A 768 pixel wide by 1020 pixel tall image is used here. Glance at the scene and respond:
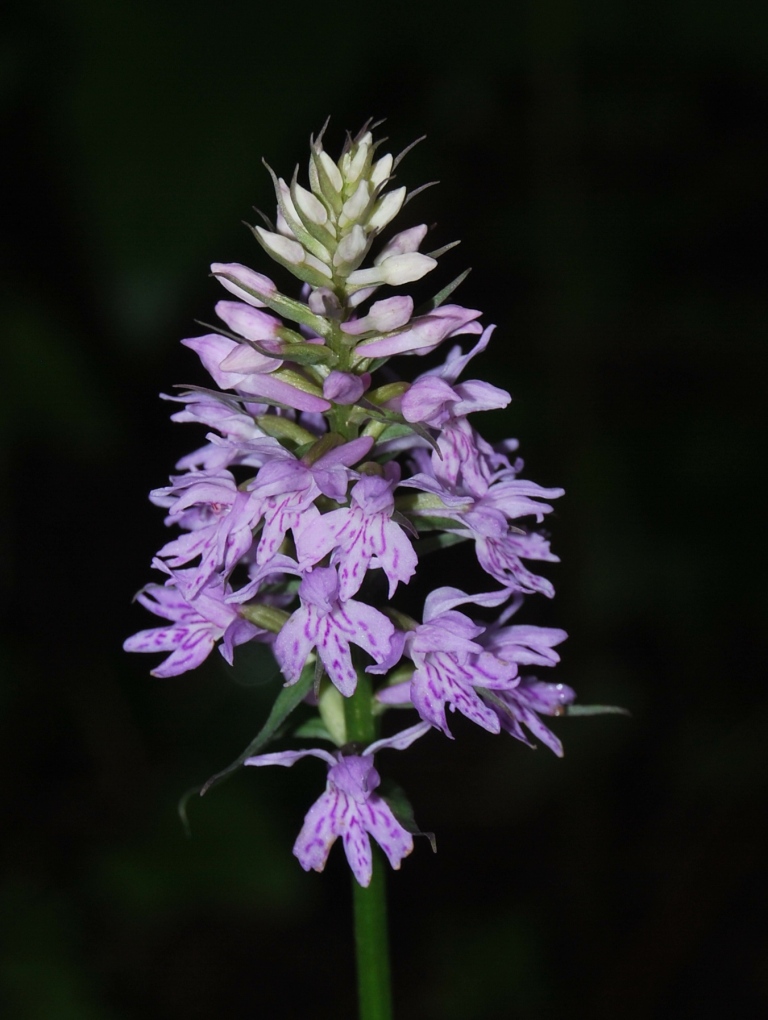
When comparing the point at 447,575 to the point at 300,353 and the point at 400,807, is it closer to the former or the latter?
the point at 400,807

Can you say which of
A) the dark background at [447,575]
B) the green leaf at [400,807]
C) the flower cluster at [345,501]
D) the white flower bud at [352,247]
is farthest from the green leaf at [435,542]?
the dark background at [447,575]

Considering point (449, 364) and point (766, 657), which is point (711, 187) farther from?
point (449, 364)

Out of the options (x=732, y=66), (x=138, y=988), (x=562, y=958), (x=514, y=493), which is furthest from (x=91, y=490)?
(x=514, y=493)

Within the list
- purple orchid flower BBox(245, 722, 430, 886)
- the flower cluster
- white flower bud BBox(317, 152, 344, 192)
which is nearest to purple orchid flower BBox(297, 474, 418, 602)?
the flower cluster

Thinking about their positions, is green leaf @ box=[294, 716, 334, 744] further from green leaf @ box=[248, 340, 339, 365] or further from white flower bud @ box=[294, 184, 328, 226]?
white flower bud @ box=[294, 184, 328, 226]

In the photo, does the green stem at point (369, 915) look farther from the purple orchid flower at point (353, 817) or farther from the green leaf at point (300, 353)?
the green leaf at point (300, 353)

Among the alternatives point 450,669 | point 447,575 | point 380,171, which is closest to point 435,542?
point 450,669
